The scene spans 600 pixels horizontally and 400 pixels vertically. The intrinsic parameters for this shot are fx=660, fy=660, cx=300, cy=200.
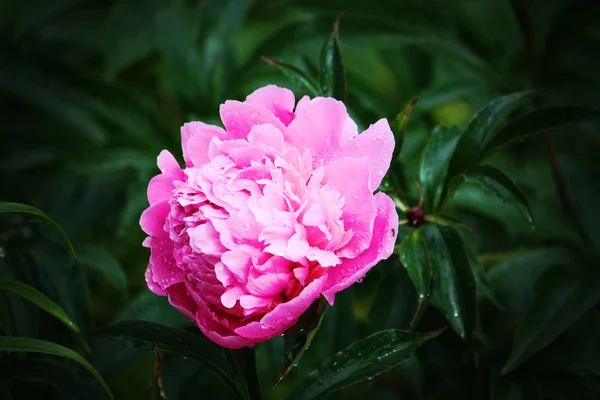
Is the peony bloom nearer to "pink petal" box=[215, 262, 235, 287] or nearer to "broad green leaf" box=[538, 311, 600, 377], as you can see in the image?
"pink petal" box=[215, 262, 235, 287]

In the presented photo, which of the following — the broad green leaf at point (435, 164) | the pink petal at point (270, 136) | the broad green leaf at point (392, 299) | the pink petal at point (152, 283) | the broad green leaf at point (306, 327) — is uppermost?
the pink petal at point (270, 136)

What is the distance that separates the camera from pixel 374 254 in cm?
42

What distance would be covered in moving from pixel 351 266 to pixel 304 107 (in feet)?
0.39

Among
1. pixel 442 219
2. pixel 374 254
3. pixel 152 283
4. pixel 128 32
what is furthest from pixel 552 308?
pixel 128 32

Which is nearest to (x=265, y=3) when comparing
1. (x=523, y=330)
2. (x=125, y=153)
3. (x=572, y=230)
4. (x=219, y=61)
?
(x=219, y=61)

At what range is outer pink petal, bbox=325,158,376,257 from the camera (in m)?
0.43

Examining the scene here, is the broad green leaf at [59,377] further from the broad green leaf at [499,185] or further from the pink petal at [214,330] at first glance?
the broad green leaf at [499,185]

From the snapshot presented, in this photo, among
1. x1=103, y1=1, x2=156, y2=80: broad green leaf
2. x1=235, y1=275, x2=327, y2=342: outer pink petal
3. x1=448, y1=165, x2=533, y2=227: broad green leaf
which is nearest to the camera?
x1=235, y1=275, x2=327, y2=342: outer pink petal

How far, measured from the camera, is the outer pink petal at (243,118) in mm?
462

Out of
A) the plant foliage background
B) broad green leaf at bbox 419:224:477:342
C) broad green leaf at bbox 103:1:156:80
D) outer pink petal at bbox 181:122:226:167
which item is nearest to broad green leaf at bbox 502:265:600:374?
the plant foliage background

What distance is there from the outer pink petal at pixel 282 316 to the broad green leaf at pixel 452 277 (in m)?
0.13

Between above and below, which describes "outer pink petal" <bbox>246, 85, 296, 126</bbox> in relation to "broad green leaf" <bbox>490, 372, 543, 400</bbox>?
above

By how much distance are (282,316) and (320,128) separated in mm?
137

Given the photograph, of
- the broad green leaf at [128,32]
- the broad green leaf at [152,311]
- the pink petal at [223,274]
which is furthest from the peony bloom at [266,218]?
the broad green leaf at [128,32]
